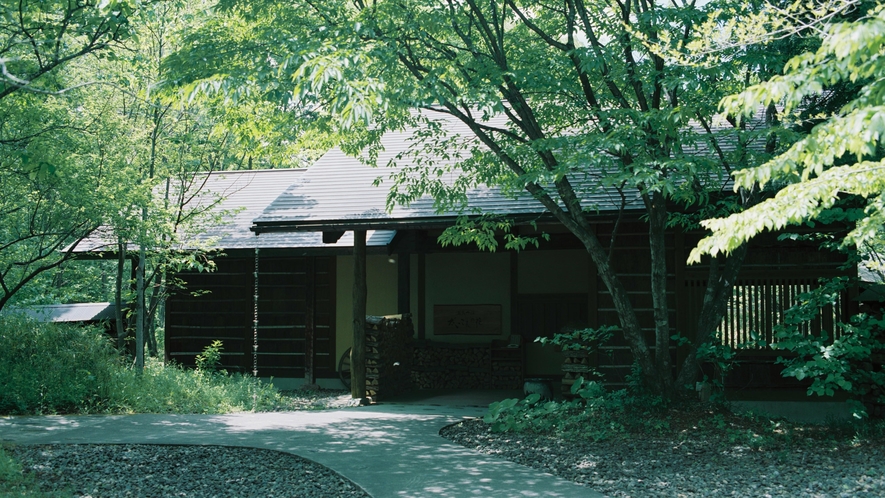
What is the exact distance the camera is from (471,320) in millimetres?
14695

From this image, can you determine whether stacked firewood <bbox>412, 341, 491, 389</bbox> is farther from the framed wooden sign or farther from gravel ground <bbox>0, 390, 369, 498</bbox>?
gravel ground <bbox>0, 390, 369, 498</bbox>

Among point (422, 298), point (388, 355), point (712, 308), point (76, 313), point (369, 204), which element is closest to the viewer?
point (712, 308)

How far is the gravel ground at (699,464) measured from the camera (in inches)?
238

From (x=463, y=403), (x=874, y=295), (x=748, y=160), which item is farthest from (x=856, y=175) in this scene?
(x=463, y=403)

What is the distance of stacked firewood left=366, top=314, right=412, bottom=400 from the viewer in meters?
11.6

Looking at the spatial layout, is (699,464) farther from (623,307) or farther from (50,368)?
(50,368)

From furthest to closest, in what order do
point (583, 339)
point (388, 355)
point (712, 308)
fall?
point (388, 355) → point (583, 339) → point (712, 308)

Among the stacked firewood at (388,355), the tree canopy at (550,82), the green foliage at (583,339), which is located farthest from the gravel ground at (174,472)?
the stacked firewood at (388,355)

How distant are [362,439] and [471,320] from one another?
6.69m

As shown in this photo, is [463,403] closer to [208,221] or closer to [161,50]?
[208,221]

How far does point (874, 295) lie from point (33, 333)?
1076cm

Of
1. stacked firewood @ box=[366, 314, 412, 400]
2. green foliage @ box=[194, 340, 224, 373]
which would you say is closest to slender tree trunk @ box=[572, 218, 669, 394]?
stacked firewood @ box=[366, 314, 412, 400]

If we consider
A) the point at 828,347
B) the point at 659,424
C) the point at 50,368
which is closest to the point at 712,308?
the point at 828,347

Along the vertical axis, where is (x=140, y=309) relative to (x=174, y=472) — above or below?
above
